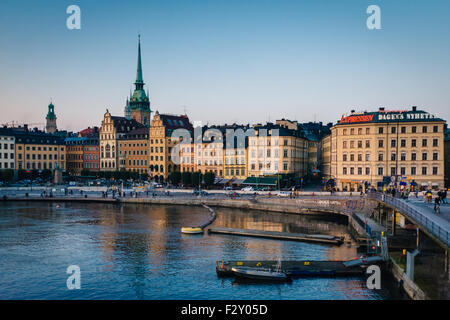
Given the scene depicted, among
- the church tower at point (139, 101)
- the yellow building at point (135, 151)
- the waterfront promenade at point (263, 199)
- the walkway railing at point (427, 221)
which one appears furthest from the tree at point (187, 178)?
the church tower at point (139, 101)

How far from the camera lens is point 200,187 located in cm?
9538

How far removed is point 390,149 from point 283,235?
3425 cm

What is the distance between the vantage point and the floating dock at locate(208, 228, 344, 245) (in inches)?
1791

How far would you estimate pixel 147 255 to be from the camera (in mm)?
40062

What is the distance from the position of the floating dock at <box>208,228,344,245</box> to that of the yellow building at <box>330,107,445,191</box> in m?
26.9

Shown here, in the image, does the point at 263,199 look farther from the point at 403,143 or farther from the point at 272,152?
the point at 403,143

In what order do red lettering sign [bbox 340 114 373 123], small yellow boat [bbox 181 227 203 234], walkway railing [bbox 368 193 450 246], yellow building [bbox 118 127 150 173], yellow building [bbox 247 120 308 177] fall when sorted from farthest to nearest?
1. yellow building [bbox 118 127 150 173]
2. yellow building [bbox 247 120 308 177]
3. red lettering sign [bbox 340 114 373 123]
4. small yellow boat [bbox 181 227 203 234]
5. walkway railing [bbox 368 193 450 246]

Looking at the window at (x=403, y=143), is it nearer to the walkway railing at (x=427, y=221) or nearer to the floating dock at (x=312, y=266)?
the walkway railing at (x=427, y=221)

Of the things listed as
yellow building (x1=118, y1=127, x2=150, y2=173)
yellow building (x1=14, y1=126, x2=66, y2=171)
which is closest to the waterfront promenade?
yellow building (x1=118, y1=127, x2=150, y2=173)

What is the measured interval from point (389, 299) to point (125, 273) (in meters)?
19.8

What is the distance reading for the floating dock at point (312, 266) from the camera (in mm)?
33719

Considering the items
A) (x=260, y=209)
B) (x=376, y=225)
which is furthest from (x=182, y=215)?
(x=376, y=225)

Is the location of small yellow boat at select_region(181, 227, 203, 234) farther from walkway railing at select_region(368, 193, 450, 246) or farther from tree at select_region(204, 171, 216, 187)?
tree at select_region(204, 171, 216, 187)

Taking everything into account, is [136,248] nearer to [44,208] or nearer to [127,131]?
[44,208]
